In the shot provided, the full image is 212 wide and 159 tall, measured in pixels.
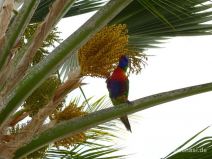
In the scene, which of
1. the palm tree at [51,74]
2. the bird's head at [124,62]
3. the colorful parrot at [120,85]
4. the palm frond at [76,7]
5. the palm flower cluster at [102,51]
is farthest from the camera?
the palm frond at [76,7]

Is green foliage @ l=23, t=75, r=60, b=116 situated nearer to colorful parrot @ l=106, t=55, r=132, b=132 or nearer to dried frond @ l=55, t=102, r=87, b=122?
dried frond @ l=55, t=102, r=87, b=122

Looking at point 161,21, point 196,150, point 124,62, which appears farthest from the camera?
point 161,21

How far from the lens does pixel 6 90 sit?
1.76 meters

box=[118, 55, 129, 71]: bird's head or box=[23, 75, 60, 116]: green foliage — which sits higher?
box=[118, 55, 129, 71]: bird's head

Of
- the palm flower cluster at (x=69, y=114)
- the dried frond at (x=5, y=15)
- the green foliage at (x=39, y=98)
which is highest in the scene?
the dried frond at (x=5, y=15)

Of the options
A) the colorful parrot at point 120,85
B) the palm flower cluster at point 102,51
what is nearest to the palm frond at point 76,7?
the colorful parrot at point 120,85

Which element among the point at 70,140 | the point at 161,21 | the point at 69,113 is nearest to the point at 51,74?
the point at 69,113

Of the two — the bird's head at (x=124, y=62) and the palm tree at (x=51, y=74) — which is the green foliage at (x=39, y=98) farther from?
the bird's head at (x=124, y=62)

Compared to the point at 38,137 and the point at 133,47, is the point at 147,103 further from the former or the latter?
the point at 133,47

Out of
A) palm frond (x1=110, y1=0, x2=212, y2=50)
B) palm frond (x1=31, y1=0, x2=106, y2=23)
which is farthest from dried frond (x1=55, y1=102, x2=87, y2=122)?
palm frond (x1=31, y1=0, x2=106, y2=23)

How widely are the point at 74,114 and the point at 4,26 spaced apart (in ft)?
1.45

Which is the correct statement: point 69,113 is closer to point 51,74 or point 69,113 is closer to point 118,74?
point 51,74

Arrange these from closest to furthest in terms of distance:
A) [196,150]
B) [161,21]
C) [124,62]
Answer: [196,150]
[124,62]
[161,21]

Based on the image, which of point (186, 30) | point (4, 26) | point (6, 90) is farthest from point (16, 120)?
point (186, 30)
